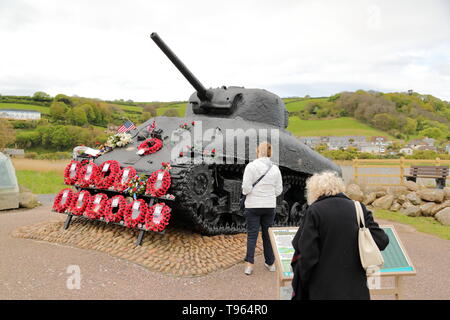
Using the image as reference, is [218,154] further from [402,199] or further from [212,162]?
[402,199]

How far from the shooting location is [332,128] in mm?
39781

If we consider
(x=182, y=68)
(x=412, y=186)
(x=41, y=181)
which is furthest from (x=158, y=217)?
(x=41, y=181)

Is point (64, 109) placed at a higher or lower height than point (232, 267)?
higher

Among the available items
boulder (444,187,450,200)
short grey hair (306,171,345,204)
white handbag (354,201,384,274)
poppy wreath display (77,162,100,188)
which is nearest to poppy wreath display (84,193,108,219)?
poppy wreath display (77,162,100,188)

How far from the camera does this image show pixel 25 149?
77.5 feet

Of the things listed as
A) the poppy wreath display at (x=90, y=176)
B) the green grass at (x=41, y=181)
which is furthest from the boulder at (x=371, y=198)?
the green grass at (x=41, y=181)

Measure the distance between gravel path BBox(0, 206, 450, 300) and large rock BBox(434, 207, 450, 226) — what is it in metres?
4.15

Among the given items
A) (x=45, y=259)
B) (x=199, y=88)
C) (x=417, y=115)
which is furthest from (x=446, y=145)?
(x=45, y=259)

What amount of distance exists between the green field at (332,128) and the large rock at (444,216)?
965 inches

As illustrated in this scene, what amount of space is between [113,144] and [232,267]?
4277mm

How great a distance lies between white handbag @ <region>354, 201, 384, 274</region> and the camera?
3121 millimetres

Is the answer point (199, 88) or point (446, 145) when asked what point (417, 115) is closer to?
point (446, 145)

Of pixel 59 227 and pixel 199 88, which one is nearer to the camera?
pixel 59 227

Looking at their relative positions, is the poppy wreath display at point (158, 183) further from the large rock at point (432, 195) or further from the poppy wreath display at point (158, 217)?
the large rock at point (432, 195)
